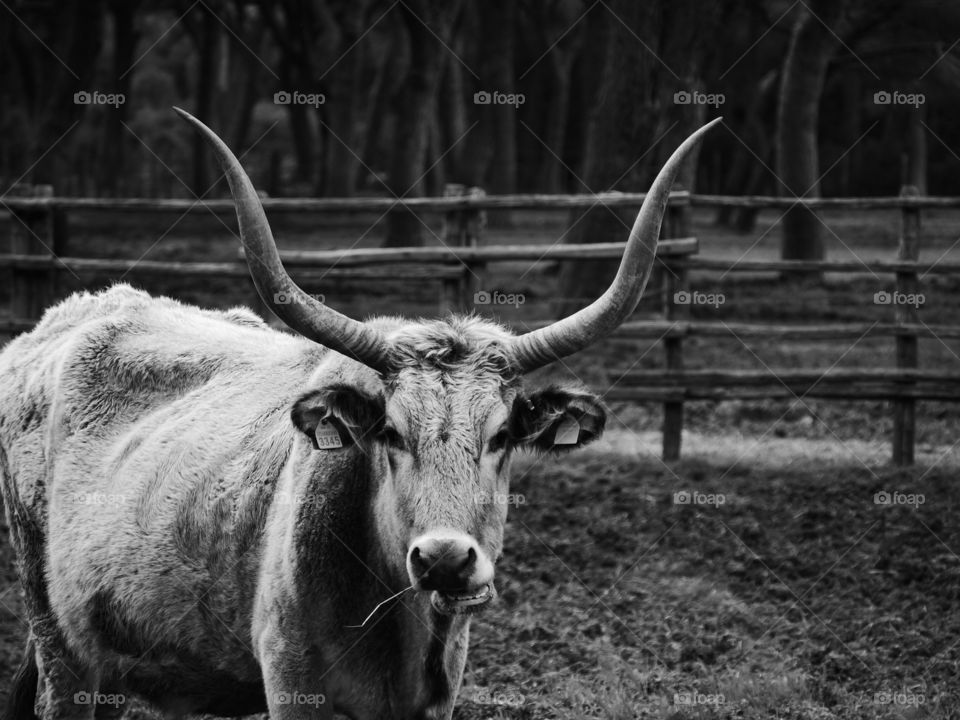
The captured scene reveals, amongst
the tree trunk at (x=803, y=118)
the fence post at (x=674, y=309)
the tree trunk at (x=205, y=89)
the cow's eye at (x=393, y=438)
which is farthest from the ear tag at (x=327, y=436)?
the tree trunk at (x=205, y=89)

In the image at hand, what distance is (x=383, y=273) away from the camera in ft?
34.5

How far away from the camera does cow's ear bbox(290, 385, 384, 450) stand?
399cm

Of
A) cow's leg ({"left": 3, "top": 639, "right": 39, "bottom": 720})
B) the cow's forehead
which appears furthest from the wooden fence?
the cow's forehead

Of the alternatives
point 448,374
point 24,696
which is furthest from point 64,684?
point 448,374

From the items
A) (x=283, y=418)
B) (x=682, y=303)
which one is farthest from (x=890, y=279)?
(x=283, y=418)

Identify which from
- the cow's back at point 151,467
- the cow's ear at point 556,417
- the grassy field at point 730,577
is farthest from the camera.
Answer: the grassy field at point 730,577

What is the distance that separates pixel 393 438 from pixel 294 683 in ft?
2.94

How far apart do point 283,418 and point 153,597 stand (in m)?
0.84

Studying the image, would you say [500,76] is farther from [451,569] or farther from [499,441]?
[451,569]

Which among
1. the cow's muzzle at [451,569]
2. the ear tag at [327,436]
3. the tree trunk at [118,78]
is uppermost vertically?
the tree trunk at [118,78]

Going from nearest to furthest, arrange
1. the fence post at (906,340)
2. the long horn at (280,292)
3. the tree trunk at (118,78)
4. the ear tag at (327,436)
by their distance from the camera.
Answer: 1. the long horn at (280,292)
2. the ear tag at (327,436)
3. the fence post at (906,340)
4. the tree trunk at (118,78)

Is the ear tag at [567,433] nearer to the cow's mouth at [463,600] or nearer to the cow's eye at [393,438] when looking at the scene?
the cow's eye at [393,438]

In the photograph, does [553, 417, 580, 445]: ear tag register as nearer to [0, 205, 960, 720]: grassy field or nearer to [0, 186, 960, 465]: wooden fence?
[0, 205, 960, 720]: grassy field

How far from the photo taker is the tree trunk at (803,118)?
1833cm
